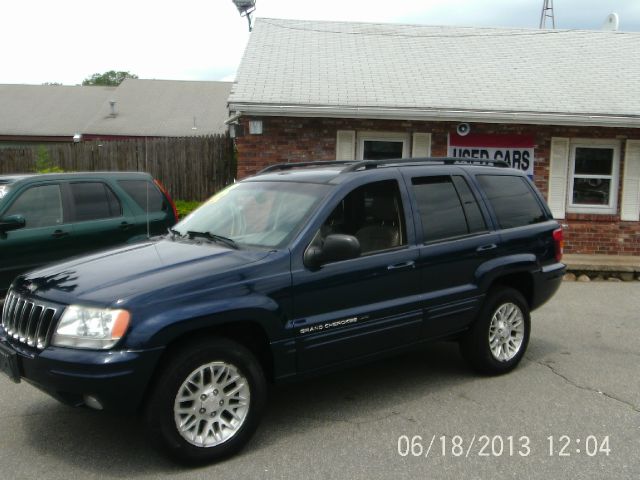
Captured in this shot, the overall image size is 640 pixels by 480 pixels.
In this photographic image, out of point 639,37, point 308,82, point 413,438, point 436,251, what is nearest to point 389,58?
point 308,82

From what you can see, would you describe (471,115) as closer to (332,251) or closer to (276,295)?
(332,251)

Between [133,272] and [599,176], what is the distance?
10.7 m

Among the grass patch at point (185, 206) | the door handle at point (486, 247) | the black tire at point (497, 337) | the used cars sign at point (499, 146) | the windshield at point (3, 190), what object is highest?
the used cars sign at point (499, 146)

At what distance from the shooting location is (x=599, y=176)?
12055 mm

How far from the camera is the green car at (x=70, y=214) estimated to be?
6.93 m

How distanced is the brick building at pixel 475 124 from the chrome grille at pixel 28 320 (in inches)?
298

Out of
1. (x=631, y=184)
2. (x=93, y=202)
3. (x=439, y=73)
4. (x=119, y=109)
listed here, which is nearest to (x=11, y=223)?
(x=93, y=202)

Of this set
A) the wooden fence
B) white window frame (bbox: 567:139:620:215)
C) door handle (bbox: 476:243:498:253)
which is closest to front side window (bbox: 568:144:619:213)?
white window frame (bbox: 567:139:620:215)

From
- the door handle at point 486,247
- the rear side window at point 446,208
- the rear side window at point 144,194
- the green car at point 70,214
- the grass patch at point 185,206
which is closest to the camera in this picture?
the rear side window at point 446,208

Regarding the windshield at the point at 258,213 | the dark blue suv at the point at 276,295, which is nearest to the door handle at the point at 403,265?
the dark blue suv at the point at 276,295

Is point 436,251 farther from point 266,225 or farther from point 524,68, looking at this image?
point 524,68

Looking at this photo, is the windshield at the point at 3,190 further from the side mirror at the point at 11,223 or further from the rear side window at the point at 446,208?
the rear side window at the point at 446,208

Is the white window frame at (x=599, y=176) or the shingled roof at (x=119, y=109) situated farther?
the shingled roof at (x=119, y=109)

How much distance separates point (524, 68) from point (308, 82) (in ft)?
16.4
